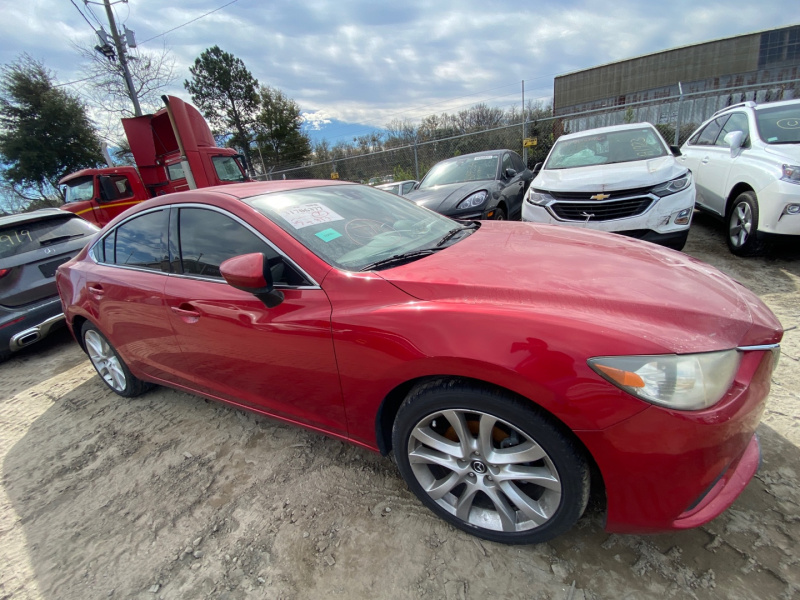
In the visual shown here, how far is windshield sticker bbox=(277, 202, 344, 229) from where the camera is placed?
1956mm

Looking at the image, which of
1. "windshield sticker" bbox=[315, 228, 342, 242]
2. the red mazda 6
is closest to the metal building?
the red mazda 6

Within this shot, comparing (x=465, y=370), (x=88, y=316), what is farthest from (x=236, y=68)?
(x=465, y=370)

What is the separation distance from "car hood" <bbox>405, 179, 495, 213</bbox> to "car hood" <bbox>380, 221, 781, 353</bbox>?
133 inches

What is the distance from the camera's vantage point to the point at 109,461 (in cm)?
246

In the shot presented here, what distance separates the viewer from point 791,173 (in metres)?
3.57

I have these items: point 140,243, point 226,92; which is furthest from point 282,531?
point 226,92

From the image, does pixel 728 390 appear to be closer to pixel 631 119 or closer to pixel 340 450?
pixel 340 450

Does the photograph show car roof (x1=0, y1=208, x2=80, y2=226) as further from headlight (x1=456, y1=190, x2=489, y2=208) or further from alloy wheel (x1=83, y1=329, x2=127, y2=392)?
headlight (x1=456, y1=190, x2=489, y2=208)

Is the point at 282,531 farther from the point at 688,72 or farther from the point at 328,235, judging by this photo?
the point at 688,72

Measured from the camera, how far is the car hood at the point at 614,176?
3945 millimetres

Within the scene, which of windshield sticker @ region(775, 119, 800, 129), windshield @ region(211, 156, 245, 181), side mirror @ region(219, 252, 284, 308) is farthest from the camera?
windshield @ region(211, 156, 245, 181)

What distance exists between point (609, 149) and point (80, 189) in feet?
40.6

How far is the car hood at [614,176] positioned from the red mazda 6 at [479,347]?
2155 mm

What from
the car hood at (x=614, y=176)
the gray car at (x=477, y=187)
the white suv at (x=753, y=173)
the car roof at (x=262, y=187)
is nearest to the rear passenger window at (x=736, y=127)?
the white suv at (x=753, y=173)
